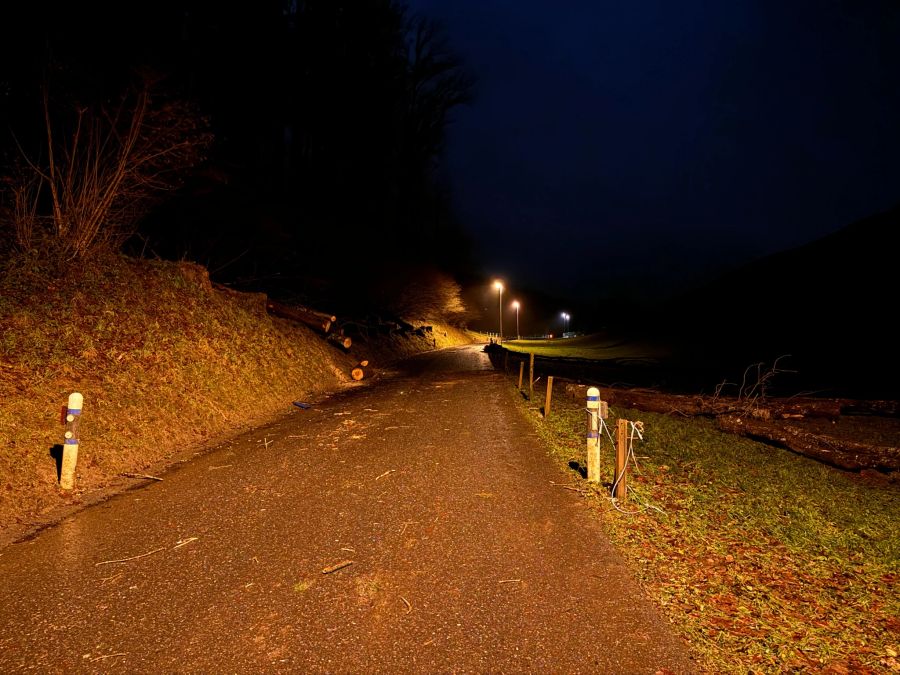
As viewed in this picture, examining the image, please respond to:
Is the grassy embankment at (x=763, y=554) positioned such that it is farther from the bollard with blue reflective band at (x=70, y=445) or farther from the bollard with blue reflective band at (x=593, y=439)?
the bollard with blue reflective band at (x=70, y=445)

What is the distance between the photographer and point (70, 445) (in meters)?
4.91

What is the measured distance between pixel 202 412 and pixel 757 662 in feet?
28.3

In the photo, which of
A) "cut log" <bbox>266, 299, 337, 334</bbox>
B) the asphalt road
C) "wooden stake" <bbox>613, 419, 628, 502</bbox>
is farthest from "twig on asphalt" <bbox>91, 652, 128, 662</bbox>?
"cut log" <bbox>266, 299, 337, 334</bbox>

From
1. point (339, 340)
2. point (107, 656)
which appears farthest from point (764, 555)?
point (339, 340)

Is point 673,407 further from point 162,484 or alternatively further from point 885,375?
point 885,375

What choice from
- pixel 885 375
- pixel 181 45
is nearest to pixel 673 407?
pixel 885 375

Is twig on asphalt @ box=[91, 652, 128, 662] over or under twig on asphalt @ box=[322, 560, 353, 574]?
under

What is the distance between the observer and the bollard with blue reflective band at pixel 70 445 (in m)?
4.91

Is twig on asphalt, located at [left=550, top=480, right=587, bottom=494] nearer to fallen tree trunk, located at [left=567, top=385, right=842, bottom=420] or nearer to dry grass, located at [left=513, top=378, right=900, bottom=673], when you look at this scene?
dry grass, located at [left=513, top=378, right=900, bottom=673]

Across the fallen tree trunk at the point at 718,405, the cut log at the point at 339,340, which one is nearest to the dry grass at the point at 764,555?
the fallen tree trunk at the point at 718,405

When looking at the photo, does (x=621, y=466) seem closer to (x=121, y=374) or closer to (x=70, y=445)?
(x=70, y=445)

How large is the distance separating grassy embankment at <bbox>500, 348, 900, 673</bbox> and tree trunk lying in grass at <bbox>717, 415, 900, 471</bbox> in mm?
400

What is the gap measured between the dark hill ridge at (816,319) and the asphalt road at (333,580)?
692 inches

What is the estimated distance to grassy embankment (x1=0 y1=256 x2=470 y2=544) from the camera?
5125 millimetres
